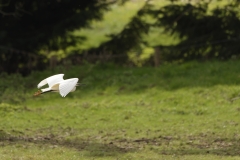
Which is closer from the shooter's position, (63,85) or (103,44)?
(63,85)

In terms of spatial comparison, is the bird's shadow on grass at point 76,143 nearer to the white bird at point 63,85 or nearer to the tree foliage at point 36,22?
the white bird at point 63,85

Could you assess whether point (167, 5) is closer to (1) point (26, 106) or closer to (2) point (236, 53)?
(2) point (236, 53)

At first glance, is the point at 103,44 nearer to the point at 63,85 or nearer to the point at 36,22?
the point at 36,22

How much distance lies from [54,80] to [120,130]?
103 inches

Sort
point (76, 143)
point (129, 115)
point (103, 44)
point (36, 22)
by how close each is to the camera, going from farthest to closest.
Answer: point (103, 44), point (36, 22), point (129, 115), point (76, 143)

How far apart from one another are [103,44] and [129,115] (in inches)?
346

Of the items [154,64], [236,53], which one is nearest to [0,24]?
[154,64]

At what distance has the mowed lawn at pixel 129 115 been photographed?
11.8 metres

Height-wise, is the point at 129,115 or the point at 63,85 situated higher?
the point at 63,85

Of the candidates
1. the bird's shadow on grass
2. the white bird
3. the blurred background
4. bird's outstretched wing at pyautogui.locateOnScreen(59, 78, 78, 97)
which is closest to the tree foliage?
Answer: the blurred background

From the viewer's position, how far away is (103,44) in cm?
2469

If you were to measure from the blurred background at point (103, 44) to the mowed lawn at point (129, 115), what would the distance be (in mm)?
1233

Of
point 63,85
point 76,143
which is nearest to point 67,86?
point 63,85

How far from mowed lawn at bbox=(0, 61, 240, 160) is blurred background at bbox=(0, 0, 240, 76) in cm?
123
